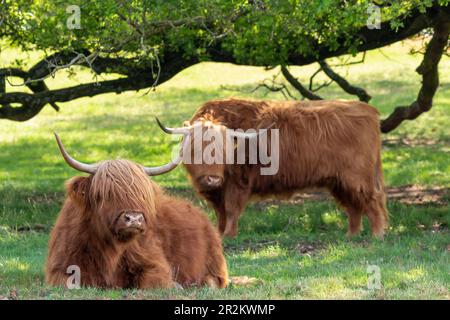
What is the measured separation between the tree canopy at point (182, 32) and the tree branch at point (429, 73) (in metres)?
0.03

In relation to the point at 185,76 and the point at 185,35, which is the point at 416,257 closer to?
the point at 185,35

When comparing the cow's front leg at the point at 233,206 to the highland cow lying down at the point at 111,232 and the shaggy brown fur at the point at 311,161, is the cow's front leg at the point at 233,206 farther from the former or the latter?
the highland cow lying down at the point at 111,232

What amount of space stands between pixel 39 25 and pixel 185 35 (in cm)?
168

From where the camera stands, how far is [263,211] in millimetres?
12273

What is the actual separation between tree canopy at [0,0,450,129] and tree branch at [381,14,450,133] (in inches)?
1.0

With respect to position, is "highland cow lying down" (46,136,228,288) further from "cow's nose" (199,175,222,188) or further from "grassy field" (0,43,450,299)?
"cow's nose" (199,175,222,188)

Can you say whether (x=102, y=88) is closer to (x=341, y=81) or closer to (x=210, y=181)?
(x=210, y=181)

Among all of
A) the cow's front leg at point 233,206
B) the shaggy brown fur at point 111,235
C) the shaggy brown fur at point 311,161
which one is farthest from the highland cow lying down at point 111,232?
the shaggy brown fur at point 311,161

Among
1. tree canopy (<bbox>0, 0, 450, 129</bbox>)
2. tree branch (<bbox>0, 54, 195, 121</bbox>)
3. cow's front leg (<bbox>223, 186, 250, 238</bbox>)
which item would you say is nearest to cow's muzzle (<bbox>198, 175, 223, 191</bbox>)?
cow's front leg (<bbox>223, 186, 250, 238</bbox>)

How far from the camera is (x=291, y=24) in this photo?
10578mm

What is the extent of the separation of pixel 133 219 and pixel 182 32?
202 inches

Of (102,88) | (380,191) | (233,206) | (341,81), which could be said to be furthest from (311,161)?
(341,81)
